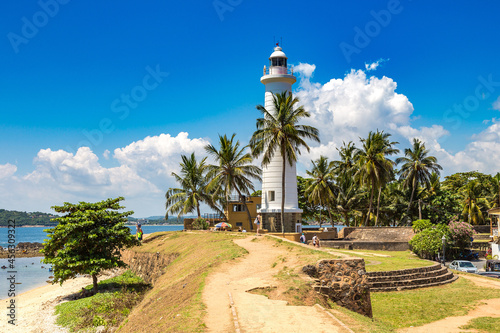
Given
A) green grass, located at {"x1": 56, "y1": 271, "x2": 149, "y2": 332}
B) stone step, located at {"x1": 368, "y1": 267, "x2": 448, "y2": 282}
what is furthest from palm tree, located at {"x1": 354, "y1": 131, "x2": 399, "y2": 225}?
green grass, located at {"x1": 56, "y1": 271, "x2": 149, "y2": 332}

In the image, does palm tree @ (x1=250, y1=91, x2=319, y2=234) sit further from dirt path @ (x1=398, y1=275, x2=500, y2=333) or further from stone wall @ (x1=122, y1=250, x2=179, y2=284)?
dirt path @ (x1=398, y1=275, x2=500, y2=333)

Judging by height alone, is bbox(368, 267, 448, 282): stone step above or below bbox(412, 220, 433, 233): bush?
below

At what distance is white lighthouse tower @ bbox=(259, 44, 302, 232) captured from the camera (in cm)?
3931

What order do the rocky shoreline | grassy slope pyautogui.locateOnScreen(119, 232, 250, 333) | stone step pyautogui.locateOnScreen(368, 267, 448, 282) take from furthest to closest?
the rocky shoreline, stone step pyautogui.locateOnScreen(368, 267, 448, 282), grassy slope pyautogui.locateOnScreen(119, 232, 250, 333)

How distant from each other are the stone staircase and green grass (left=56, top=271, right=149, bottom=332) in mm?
12615

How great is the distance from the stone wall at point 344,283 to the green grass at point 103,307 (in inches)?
371

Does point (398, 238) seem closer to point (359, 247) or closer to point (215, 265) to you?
point (359, 247)

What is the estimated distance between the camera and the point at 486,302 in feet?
66.8

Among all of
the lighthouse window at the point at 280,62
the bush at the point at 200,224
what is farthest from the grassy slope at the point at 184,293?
the lighthouse window at the point at 280,62

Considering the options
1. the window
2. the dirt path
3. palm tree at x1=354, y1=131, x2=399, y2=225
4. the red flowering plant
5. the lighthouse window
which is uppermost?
the lighthouse window

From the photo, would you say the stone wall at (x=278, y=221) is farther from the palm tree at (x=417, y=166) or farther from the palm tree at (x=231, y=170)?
the palm tree at (x=417, y=166)

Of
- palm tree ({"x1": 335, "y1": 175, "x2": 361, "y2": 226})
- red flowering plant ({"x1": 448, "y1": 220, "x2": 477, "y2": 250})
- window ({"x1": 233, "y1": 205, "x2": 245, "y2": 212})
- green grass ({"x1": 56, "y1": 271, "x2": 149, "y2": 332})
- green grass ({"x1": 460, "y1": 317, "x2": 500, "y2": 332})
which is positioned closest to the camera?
green grass ({"x1": 460, "y1": 317, "x2": 500, "y2": 332})

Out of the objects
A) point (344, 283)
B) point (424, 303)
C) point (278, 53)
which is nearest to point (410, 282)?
point (424, 303)

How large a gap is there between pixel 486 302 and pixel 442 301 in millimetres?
2085
